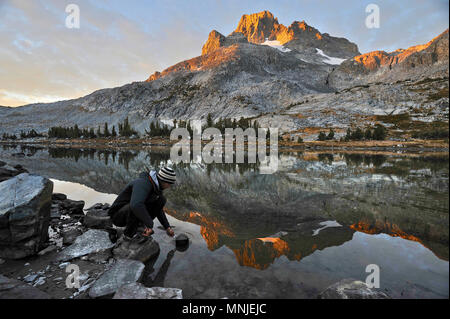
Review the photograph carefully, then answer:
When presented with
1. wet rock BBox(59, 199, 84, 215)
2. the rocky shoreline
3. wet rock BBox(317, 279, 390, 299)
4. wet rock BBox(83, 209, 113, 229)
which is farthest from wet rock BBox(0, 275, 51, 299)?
wet rock BBox(59, 199, 84, 215)

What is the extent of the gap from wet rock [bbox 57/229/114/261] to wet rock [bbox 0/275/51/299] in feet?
7.44

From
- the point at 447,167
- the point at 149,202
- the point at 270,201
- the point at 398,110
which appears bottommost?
the point at 270,201

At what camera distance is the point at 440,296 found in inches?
176

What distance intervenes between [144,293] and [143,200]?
10.4 feet

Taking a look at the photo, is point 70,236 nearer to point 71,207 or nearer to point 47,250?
point 47,250

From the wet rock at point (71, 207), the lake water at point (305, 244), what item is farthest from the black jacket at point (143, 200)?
the wet rock at point (71, 207)

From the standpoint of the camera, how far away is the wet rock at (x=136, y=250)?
7688mm

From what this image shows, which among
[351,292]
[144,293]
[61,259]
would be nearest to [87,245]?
[61,259]

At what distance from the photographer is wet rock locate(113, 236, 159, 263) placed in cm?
769

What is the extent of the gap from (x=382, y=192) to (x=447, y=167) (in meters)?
13.7

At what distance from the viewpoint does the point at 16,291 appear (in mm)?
5305

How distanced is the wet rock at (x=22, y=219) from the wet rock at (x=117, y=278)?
12.5 feet
